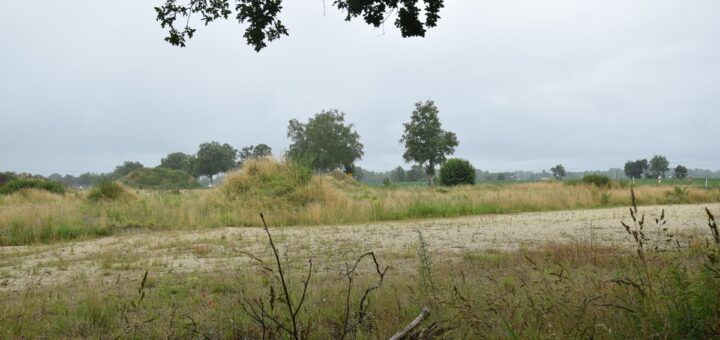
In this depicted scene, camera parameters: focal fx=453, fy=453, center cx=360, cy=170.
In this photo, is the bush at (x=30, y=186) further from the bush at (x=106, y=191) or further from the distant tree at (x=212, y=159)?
the distant tree at (x=212, y=159)

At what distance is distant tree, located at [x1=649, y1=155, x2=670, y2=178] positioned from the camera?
11425 cm

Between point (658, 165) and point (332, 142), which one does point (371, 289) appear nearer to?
point (332, 142)

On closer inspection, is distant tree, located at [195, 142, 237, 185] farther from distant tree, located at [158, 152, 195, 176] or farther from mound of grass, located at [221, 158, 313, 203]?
mound of grass, located at [221, 158, 313, 203]

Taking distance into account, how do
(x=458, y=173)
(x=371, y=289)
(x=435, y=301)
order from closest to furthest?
(x=371, y=289) → (x=435, y=301) → (x=458, y=173)

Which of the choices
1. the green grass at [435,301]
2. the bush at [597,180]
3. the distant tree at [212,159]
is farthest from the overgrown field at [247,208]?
the distant tree at [212,159]

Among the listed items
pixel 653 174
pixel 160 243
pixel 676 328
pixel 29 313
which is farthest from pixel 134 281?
pixel 653 174

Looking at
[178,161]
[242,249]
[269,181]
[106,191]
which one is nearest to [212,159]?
[178,161]

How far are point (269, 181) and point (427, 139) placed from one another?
51819mm

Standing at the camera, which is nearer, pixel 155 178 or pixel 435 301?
pixel 435 301

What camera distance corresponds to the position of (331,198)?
17.0 m

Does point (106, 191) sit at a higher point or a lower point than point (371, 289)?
higher

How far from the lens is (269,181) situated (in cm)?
1761

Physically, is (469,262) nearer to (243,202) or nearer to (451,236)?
(451,236)

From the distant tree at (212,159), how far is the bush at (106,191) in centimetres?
7629
